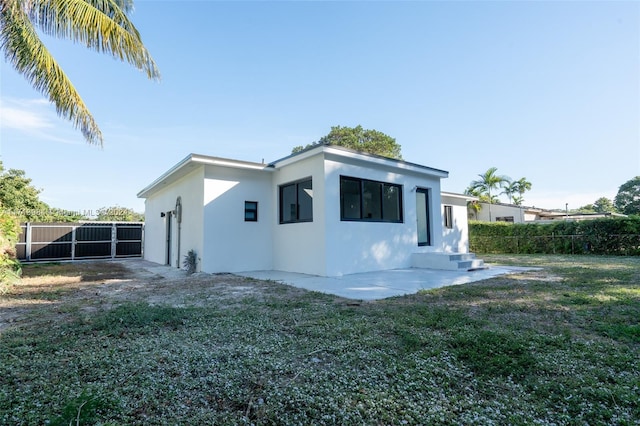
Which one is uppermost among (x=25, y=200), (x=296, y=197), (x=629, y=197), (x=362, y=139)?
(x=362, y=139)

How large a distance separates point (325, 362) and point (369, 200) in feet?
22.7

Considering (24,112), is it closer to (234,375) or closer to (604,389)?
(234,375)

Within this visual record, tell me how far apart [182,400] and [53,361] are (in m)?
1.45

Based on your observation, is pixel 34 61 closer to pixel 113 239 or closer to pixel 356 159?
pixel 356 159

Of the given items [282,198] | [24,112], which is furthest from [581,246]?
[24,112]

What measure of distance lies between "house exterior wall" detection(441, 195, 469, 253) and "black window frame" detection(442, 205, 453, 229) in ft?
0.41

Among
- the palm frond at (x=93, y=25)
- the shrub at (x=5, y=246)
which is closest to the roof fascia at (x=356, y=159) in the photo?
the palm frond at (x=93, y=25)

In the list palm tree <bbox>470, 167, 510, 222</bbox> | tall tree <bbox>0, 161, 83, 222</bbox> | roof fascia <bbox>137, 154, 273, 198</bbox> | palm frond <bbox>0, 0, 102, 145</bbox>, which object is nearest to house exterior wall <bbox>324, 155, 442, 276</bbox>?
roof fascia <bbox>137, 154, 273, 198</bbox>

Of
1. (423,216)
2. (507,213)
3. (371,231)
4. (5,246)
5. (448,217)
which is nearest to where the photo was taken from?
(5,246)

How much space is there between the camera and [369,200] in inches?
356

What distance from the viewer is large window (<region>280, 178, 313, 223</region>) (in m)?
8.57

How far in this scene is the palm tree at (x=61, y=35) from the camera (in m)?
5.95

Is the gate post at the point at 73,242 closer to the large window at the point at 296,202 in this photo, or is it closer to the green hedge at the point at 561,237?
the large window at the point at 296,202

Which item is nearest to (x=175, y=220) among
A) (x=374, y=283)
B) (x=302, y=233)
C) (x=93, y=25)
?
(x=302, y=233)
